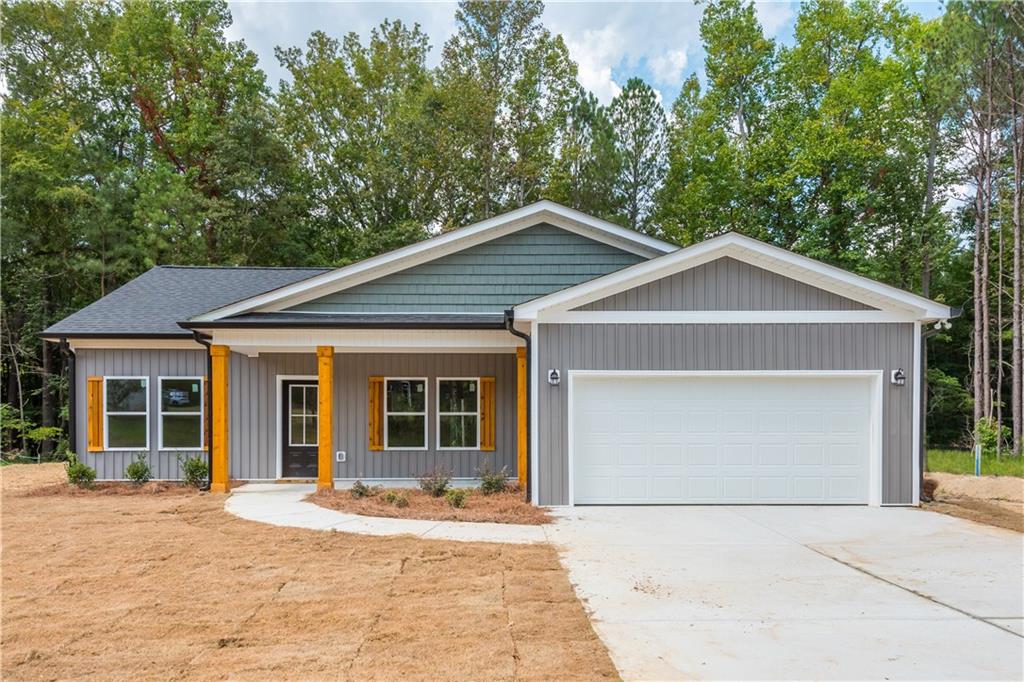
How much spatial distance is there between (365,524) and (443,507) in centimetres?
127

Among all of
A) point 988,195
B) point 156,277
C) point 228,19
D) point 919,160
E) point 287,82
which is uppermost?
point 228,19

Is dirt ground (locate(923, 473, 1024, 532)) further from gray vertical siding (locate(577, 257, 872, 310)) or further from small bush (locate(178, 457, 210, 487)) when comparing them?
small bush (locate(178, 457, 210, 487))

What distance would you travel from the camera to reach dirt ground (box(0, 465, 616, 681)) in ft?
12.0

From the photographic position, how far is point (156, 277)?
1329cm

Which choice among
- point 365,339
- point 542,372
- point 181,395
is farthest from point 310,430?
point 542,372

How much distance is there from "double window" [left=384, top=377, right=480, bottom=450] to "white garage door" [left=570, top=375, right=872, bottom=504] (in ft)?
9.57

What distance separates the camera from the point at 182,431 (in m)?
11.1

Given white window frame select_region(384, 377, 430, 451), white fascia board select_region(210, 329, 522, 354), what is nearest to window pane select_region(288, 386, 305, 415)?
white fascia board select_region(210, 329, 522, 354)

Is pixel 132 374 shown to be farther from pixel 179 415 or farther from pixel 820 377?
pixel 820 377

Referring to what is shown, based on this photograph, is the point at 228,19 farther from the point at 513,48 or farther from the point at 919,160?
the point at 919,160

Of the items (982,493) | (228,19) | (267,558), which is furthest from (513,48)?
(267,558)

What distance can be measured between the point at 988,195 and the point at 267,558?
68.5ft

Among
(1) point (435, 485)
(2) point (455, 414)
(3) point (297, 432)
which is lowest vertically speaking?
(1) point (435, 485)

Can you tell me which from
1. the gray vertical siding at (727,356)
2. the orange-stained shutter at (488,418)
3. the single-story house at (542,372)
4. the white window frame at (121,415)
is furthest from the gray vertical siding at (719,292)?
the white window frame at (121,415)
